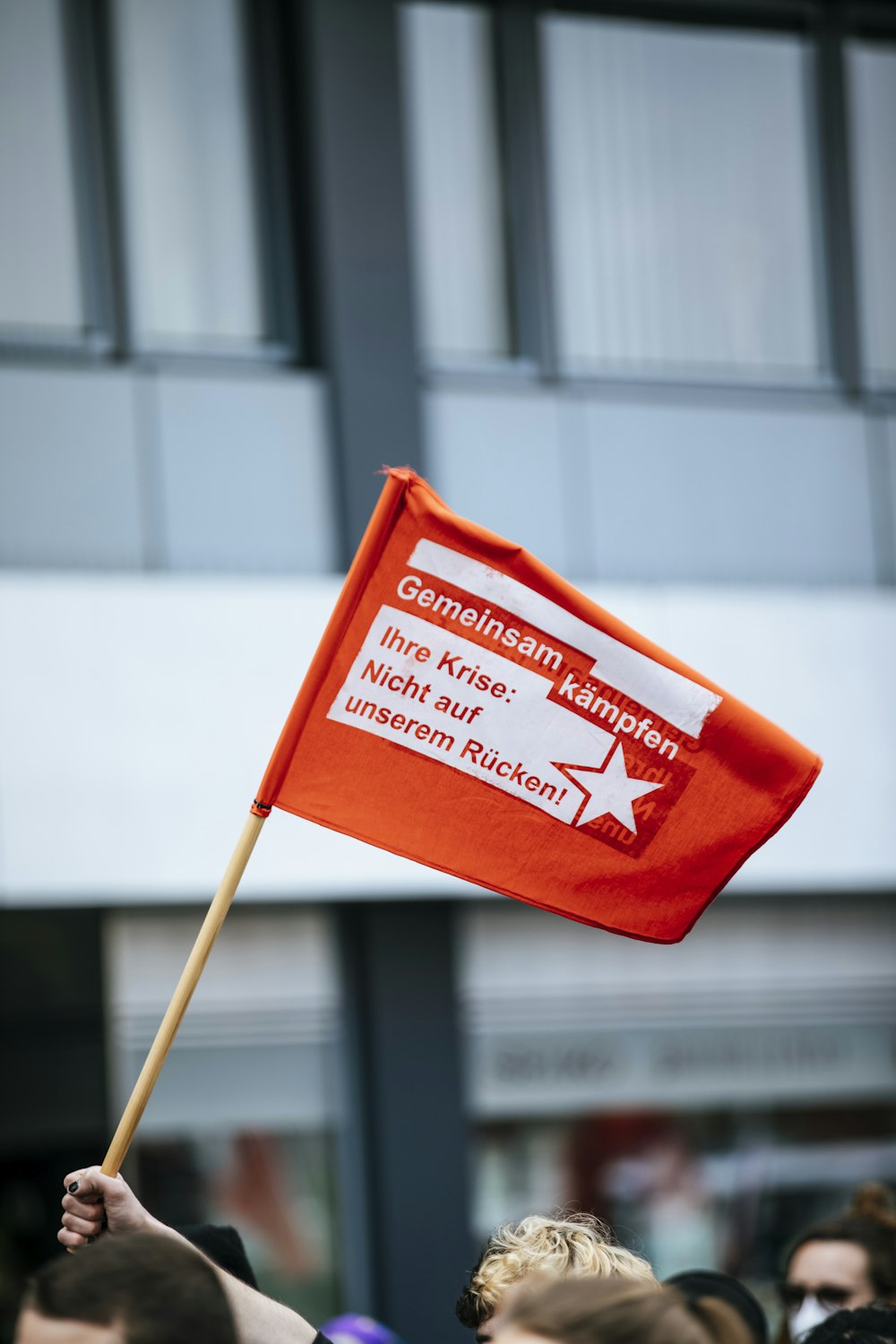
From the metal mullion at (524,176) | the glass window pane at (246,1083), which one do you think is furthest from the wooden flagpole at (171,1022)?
the metal mullion at (524,176)

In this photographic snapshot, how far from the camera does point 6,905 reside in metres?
7.91

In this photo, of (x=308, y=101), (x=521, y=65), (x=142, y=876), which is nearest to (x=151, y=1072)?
(x=142, y=876)

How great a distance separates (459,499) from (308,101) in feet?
6.55

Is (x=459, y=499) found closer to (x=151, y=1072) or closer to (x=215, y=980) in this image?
(x=215, y=980)

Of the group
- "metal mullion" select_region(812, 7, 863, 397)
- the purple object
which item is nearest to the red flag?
the purple object

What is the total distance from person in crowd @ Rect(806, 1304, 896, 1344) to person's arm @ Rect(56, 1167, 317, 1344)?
1.29m

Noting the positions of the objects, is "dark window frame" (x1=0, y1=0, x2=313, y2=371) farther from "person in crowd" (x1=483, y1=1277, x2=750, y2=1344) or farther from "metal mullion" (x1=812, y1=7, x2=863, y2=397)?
"person in crowd" (x1=483, y1=1277, x2=750, y2=1344)

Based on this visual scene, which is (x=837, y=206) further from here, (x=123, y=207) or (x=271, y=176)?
(x=123, y=207)

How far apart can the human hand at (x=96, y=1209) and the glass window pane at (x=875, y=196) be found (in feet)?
25.7

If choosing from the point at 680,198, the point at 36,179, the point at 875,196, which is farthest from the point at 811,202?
the point at 36,179

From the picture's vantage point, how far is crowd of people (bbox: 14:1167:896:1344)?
204cm

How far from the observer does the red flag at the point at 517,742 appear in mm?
3512

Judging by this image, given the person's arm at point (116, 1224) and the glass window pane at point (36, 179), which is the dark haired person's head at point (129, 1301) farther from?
the glass window pane at point (36, 179)

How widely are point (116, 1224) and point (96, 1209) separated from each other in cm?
4
